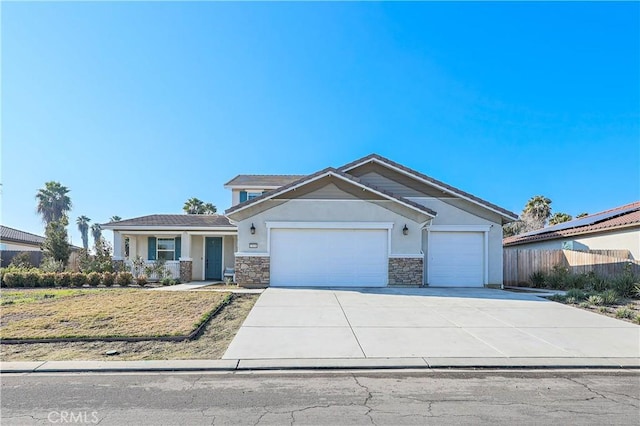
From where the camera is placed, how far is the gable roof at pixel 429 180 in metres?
15.7

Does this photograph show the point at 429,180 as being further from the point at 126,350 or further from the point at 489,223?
the point at 126,350

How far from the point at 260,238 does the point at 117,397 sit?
392 inches

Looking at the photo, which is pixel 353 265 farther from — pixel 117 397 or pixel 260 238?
pixel 117 397

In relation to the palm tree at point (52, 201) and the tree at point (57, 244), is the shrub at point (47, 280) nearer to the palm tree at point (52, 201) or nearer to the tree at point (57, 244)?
the tree at point (57, 244)

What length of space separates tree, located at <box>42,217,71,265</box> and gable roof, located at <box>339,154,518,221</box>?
14.2 m

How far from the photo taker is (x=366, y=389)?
504 centimetres

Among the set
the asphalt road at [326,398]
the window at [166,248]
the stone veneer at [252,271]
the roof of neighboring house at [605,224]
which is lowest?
the asphalt road at [326,398]

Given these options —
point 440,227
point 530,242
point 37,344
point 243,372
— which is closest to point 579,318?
point 440,227

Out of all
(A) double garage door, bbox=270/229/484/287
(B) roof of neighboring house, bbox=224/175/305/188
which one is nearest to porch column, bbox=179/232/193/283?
(B) roof of neighboring house, bbox=224/175/305/188

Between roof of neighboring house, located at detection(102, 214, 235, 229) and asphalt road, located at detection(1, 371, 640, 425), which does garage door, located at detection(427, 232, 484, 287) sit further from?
asphalt road, located at detection(1, 371, 640, 425)

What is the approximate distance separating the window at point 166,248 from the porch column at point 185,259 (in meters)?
0.85

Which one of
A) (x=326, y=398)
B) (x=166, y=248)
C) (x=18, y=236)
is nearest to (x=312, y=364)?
(x=326, y=398)

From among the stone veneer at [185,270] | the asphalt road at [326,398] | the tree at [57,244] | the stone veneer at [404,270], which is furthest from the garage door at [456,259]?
the tree at [57,244]

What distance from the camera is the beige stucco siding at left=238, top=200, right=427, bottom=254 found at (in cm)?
1461
